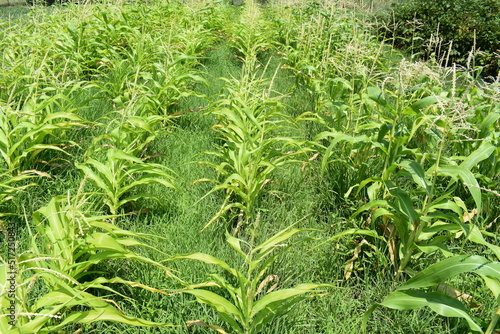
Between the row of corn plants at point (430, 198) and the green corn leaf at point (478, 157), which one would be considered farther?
the green corn leaf at point (478, 157)

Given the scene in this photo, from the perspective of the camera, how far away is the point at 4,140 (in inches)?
82.8

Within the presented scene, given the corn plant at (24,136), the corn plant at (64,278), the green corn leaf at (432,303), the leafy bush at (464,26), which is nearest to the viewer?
the corn plant at (64,278)

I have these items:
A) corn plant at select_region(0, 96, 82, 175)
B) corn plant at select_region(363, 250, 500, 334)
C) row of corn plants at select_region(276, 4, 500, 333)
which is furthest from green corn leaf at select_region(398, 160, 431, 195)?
corn plant at select_region(0, 96, 82, 175)

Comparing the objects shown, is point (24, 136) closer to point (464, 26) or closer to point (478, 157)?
point (478, 157)

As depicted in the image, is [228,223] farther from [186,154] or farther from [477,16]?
[477,16]

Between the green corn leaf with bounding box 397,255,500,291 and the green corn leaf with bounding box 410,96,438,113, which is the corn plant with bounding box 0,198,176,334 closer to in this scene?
the green corn leaf with bounding box 397,255,500,291

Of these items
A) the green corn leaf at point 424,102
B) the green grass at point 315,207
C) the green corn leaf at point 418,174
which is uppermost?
the green corn leaf at point 424,102

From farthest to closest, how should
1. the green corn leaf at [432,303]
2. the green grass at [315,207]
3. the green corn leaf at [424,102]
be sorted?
the green corn leaf at [424,102] < the green grass at [315,207] < the green corn leaf at [432,303]

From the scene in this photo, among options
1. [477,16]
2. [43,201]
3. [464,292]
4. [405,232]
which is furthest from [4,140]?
[477,16]

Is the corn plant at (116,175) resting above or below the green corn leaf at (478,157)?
below

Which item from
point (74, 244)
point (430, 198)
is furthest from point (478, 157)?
point (74, 244)

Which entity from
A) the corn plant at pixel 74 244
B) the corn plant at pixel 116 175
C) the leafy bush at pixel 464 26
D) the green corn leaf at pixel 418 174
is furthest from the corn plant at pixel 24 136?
the leafy bush at pixel 464 26

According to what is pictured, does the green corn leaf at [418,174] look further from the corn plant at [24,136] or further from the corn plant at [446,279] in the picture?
the corn plant at [24,136]

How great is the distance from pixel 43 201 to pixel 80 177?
0.24 meters
